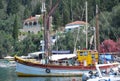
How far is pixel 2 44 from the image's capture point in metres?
156

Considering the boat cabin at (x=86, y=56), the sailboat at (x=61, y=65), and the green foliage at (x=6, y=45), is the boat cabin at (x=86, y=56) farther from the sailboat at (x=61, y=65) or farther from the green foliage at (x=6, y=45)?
the green foliage at (x=6, y=45)

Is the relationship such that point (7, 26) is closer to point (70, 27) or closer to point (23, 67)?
point (70, 27)

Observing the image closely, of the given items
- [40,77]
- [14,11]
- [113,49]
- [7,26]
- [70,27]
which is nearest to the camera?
[40,77]

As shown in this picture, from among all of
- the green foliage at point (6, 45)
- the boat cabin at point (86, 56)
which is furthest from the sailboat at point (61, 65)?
the green foliage at point (6, 45)

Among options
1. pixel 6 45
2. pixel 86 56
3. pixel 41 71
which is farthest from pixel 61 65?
pixel 6 45

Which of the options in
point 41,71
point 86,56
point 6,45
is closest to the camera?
point 86,56

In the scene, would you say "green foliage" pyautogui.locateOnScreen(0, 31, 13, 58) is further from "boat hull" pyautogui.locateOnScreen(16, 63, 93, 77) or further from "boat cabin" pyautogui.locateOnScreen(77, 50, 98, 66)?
"boat cabin" pyautogui.locateOnScreen(77, 50, 98, 66)

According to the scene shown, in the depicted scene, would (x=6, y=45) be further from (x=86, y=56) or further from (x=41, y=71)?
(x=86, y=56)

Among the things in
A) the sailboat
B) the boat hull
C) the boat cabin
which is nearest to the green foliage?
the boat hull

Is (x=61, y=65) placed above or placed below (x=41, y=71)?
above

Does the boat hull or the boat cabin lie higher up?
the boat cabin

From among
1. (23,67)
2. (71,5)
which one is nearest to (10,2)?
(71,5)

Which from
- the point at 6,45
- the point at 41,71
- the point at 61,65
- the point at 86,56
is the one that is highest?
the point at 86,56

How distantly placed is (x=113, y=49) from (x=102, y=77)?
57.3m
